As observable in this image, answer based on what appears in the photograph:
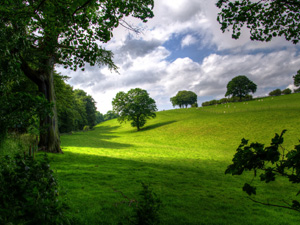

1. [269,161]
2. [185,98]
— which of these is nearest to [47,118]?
[269,161]

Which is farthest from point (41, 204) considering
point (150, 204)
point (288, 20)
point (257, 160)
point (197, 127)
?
point (197, 127)

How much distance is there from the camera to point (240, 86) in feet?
285

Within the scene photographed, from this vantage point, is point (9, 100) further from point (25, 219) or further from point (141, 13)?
point (141, 13)

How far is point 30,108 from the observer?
6.07 meters

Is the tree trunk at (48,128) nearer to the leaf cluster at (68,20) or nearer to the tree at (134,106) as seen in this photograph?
the leaf cluster at (68,20)

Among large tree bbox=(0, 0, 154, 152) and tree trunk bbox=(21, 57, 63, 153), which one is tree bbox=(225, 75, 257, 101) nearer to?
tree trunk bbox=(21, 57, 63, 153)

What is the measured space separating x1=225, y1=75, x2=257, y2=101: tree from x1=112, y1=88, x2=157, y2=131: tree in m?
50.7

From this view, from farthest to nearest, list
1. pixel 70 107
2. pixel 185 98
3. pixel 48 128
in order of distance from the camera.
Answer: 1. pixel 185 98
2. pixel 70 107
3. pixel 48 128

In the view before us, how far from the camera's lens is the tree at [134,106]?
55125mm

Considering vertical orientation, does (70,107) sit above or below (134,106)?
below

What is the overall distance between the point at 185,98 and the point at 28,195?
120m

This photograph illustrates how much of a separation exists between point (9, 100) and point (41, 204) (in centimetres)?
470

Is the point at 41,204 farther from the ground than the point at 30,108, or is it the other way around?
the point at 30,108

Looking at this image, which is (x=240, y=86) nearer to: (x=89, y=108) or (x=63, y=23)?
(x=89, y=108)
